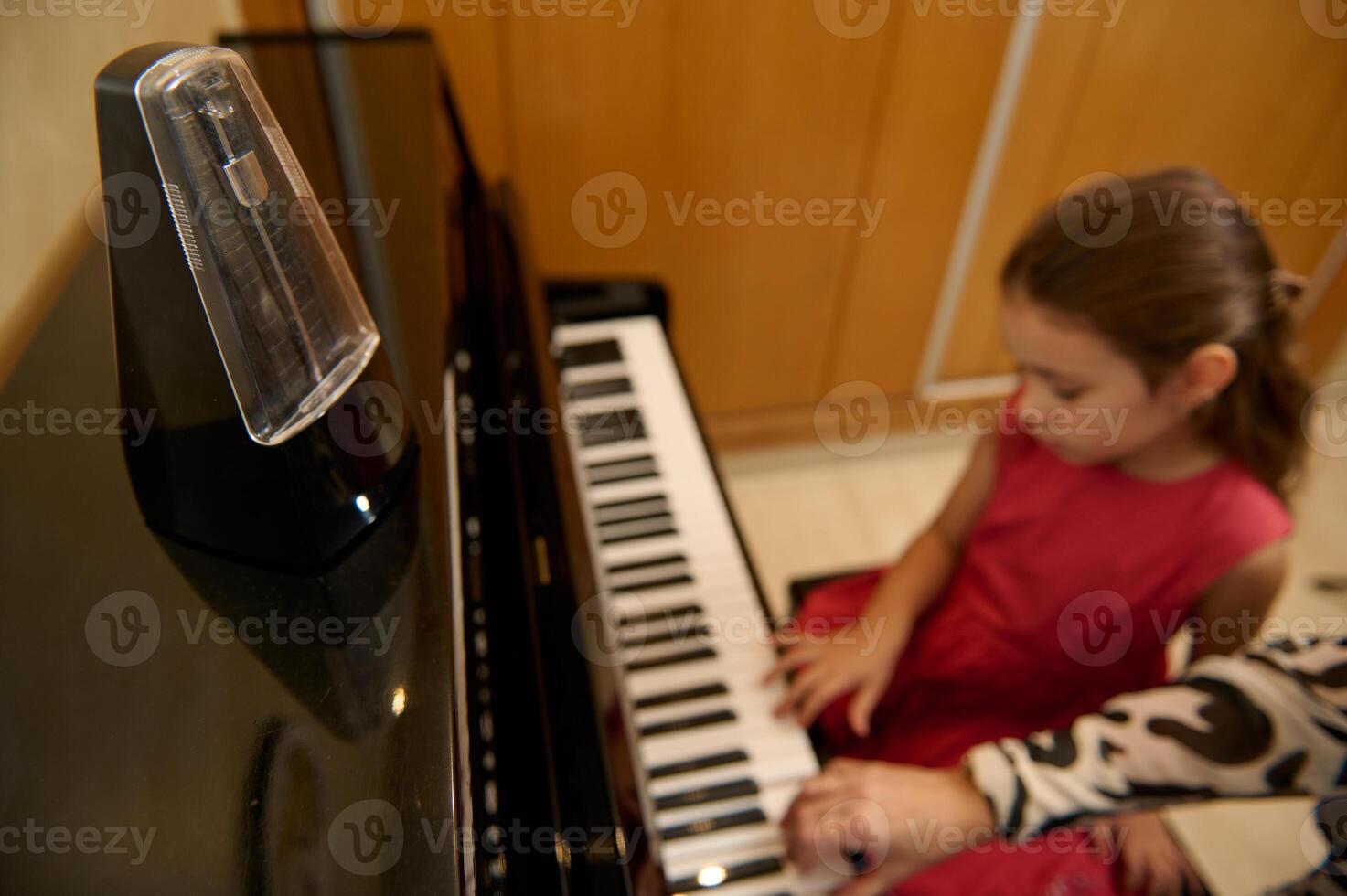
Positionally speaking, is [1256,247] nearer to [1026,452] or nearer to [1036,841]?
[1026,452]

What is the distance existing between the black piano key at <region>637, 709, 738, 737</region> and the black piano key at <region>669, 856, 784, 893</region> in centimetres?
14

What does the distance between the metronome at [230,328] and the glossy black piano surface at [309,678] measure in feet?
0.11

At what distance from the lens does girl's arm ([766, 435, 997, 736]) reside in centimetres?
Answer: 89

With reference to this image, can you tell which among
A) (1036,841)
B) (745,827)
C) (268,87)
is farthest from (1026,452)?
(268,87)

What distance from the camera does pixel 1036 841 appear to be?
85cm

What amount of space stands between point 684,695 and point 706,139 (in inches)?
44.0

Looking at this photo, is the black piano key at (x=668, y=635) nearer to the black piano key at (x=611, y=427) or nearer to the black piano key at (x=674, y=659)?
the black piano key at (x=674, y=659)

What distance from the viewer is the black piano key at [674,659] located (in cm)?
88

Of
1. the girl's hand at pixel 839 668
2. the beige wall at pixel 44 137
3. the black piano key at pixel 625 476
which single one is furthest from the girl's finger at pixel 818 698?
the beige wall at pixel 44 137

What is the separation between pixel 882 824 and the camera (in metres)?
0.72

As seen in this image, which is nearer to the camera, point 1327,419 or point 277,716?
point 277,716

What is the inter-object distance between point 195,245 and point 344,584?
20cm

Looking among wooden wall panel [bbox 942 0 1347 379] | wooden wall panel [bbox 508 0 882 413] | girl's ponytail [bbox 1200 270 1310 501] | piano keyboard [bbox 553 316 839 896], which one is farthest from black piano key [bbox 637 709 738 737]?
wooden wall panel [bbox 942 0 1347 379]

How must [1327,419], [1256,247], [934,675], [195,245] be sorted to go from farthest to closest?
[1327,419]
[934,675]
[1256,247]
[195,245]
